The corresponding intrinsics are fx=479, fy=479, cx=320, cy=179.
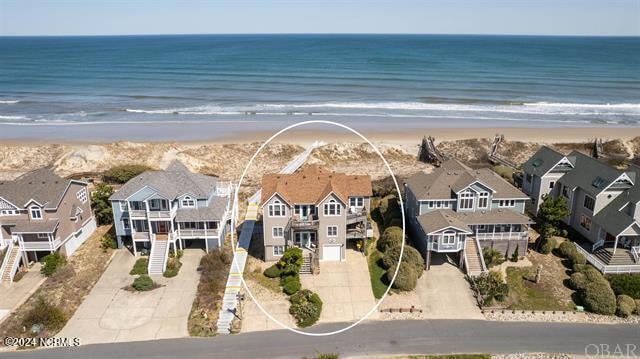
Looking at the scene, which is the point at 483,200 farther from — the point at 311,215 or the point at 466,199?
the point at 311,215

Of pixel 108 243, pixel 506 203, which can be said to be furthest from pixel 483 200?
pixel 108 243

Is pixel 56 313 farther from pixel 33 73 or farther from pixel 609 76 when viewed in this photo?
pixel 609 76

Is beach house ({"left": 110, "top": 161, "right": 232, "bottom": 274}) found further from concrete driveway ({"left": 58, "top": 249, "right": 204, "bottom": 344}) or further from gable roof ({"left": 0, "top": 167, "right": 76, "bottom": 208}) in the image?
gable roof ({"left": 0, "top": 167, "right": 76, "bottom": 208})

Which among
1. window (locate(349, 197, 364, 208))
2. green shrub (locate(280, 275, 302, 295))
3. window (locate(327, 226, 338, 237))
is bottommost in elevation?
green shrub (locate(280, 275, 302, 295))

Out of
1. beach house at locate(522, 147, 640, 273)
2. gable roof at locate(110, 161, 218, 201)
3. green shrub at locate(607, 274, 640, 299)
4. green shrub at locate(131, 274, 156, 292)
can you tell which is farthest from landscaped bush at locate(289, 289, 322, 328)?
beach house at locate(522, 147, 640, 273)

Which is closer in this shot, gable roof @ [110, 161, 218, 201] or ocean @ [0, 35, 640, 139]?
gable roof @ [110, 161, 218, 201]

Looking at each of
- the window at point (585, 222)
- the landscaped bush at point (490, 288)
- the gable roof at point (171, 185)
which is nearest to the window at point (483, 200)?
the landscaped bush at point (490, 288)

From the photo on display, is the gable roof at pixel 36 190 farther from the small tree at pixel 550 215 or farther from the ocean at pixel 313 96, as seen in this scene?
the ocean at pixel 313 96

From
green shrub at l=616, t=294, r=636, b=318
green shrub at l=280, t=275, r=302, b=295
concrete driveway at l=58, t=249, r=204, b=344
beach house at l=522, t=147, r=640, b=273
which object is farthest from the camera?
beach house at l=522, t=147, r=640, b=273
